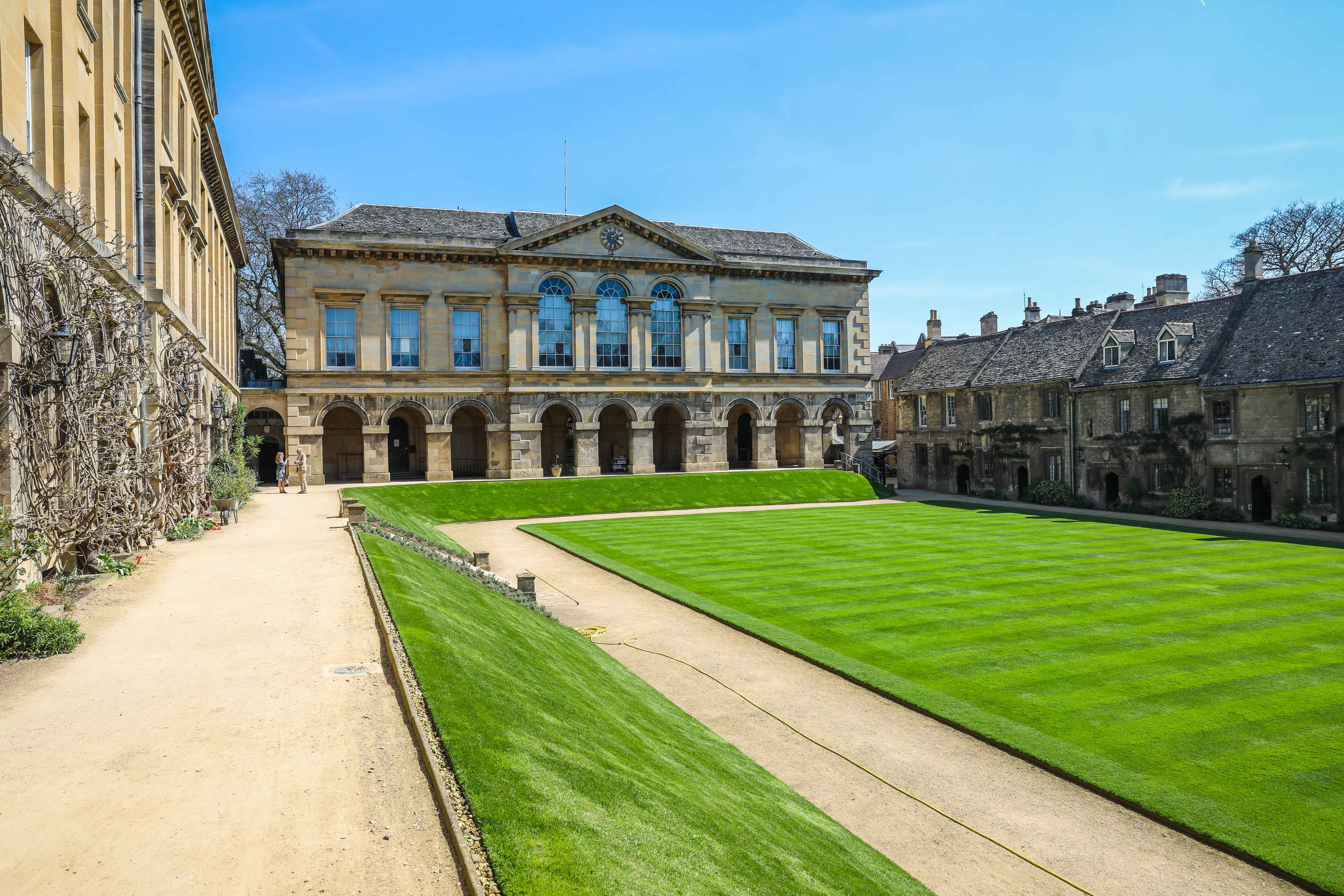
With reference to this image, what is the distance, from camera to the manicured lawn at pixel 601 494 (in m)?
37.9

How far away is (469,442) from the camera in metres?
50.8

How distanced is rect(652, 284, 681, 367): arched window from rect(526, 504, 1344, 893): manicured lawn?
22.9 meters

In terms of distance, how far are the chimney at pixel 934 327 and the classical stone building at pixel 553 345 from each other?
19793 mm

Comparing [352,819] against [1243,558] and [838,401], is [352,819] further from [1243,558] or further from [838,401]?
[838,401]

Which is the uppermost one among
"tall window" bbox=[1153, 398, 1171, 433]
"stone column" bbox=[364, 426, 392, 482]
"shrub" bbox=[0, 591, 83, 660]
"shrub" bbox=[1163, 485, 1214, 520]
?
"tall window" bbox=[1153, 398, 1171, 433]

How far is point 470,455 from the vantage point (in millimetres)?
50844

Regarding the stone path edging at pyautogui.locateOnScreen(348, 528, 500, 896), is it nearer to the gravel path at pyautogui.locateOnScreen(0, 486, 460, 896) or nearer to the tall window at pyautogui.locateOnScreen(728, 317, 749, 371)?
the gravel path at pyautogui.locateOnScreen(0, 486, 460, 896)

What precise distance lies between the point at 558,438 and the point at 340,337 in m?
14.7

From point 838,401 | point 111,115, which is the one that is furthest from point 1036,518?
point 111,115

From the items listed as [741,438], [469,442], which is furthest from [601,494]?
[741,438]

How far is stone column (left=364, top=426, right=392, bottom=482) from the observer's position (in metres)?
45.6

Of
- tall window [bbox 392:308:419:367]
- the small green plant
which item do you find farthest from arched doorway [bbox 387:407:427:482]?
the small green plant

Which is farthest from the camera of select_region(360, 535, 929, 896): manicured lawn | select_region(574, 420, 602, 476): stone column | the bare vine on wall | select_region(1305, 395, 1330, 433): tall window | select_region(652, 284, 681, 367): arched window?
select_region(652, 284, 681, 367): arched window

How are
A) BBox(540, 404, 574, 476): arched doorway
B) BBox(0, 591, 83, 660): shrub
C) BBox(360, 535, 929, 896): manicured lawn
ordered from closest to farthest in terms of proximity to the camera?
BBox(360, 535, 929, 896): manicured lawn, BBox(0, 591, 83, 660): shrub, BBox(540, 404, 574, 476): arched doorway
